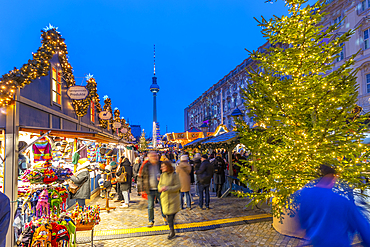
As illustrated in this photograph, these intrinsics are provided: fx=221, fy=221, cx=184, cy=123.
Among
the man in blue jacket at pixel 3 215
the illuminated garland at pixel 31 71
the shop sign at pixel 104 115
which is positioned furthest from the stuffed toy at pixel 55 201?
the shop sign at pixel 104 115

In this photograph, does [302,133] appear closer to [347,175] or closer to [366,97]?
[347,175]

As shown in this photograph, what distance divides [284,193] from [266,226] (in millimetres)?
1515

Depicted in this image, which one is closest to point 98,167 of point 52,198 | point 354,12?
point 52,198

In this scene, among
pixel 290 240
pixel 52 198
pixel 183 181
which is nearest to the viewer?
pixel 52 198

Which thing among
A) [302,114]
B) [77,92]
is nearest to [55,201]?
[302,114]

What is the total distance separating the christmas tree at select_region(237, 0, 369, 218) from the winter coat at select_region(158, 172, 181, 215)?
192 cm

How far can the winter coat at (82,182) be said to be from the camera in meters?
6.00

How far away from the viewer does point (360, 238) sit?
7.85 feet

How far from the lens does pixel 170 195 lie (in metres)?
5.71

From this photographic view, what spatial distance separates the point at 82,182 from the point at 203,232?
3.57m

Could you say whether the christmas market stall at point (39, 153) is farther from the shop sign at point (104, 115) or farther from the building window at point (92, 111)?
the shop sign at point (104, 115)

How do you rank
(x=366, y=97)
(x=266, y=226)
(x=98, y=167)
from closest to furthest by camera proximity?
1. (x=266, y=226)
2. (x=98, y=167)
3. (x=366, y=97)

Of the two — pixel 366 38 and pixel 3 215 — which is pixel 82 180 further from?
pixel 366 38

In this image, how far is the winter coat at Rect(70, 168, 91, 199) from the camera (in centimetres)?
600
